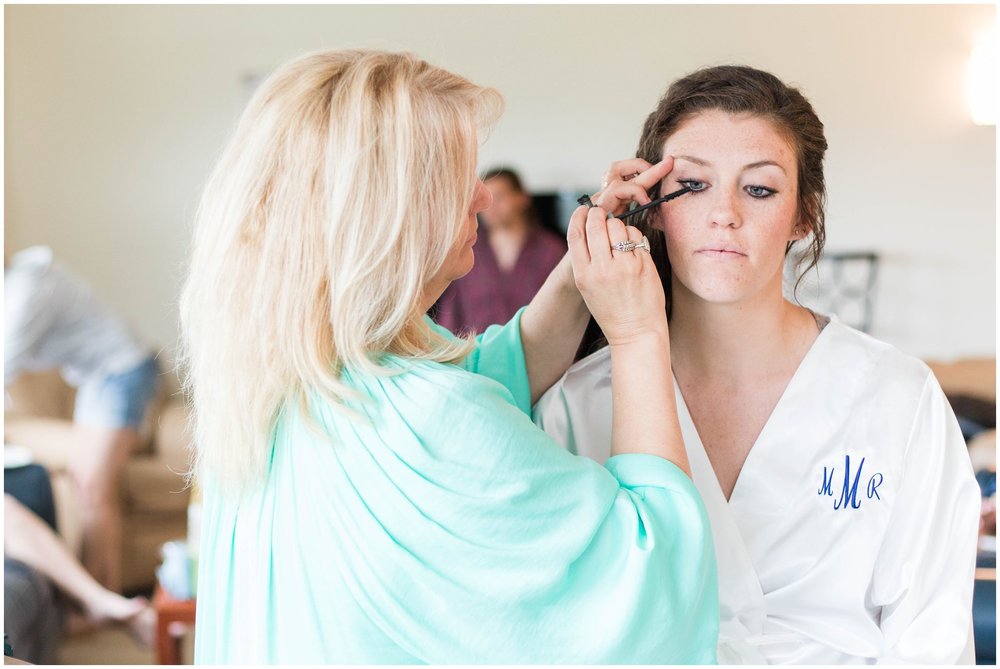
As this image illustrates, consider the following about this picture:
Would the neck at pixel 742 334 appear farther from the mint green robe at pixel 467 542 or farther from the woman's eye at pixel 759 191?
the mint green robe at pixel 467 542

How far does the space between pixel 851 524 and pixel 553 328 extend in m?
0.46

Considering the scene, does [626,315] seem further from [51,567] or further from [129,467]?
[129,467]

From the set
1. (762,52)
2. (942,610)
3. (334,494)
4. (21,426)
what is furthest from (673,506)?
(762,52)

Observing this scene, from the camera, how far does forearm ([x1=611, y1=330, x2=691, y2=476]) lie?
947 millimetres

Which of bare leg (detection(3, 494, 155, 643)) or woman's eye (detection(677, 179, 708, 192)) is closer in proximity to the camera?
woman's eye (detection(677, 179, 708, 192))

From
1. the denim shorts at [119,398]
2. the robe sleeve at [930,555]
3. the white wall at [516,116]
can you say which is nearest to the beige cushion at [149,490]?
the denim shorts at [119,398]

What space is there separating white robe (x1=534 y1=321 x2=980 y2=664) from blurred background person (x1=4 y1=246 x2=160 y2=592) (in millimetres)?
2241

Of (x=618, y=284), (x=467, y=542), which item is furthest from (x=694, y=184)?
(x=467, y=542)

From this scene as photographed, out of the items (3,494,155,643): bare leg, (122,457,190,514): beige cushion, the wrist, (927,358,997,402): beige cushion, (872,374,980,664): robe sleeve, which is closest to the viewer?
the wrist

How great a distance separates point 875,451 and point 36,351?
2569mm

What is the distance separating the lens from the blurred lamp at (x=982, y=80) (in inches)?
178

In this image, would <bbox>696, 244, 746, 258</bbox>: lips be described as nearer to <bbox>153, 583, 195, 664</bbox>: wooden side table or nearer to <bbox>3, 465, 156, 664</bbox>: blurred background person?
<bbox>153, 583, 195, 664</bbox>: wooden side table

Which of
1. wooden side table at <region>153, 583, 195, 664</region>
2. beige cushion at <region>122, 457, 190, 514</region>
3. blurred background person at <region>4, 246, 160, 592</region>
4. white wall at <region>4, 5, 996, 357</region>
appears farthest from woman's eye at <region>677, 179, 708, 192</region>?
white wall at <region>4, 5, 996, 357</region>

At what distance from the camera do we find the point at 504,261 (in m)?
4.66
